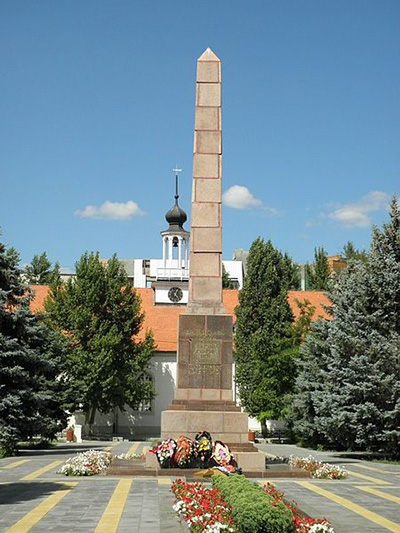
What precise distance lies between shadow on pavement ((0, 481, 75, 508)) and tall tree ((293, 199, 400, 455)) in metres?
11.4

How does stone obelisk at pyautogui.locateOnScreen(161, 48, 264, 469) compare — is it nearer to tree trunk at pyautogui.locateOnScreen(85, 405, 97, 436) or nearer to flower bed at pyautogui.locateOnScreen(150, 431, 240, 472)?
flower bed at pyautogui.locateOnScreen(150, 431, 240, 472)

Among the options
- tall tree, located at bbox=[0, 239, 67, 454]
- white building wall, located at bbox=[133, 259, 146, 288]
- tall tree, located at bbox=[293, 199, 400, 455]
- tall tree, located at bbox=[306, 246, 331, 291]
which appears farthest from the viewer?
white building wall, located at bbox=[133, 259, 146, 288]

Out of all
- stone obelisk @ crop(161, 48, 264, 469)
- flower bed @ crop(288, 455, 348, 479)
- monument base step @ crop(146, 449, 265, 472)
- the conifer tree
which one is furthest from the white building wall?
monument base step @ crop(146, 449, 265, 472)

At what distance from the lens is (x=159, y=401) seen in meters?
44.7

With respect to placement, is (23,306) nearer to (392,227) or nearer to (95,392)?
(392,227)

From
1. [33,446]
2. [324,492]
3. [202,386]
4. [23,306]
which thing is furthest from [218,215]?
[33,446]

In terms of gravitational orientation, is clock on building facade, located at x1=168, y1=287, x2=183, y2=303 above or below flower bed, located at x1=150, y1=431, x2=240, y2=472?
above

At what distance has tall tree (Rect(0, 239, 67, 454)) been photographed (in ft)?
73.4

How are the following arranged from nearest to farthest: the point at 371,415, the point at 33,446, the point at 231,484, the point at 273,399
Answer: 1. the point at 231,484
2. the point at 371,415
3. the point at 33,446
4. the point at 273,399

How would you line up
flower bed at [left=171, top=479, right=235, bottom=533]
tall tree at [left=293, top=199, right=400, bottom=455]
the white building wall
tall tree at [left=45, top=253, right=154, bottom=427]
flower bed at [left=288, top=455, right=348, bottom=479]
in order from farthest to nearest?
the white building wall, tall tree at [left=45, top=253, right=154, bottom=427], tall tree at [left=293, top=199, right=400, bottom=455], flower bed at [left=288, top=455, right=348, bottom=479], flower bed at [left=171, top=479, right=235, bottom=533]

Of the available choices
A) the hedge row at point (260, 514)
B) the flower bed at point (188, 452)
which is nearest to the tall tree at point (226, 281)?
the flower bed at point (188, 452)

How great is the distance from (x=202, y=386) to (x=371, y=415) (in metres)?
7.61

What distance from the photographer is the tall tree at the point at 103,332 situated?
3831 centimetres

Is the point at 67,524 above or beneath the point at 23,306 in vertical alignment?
beneath
